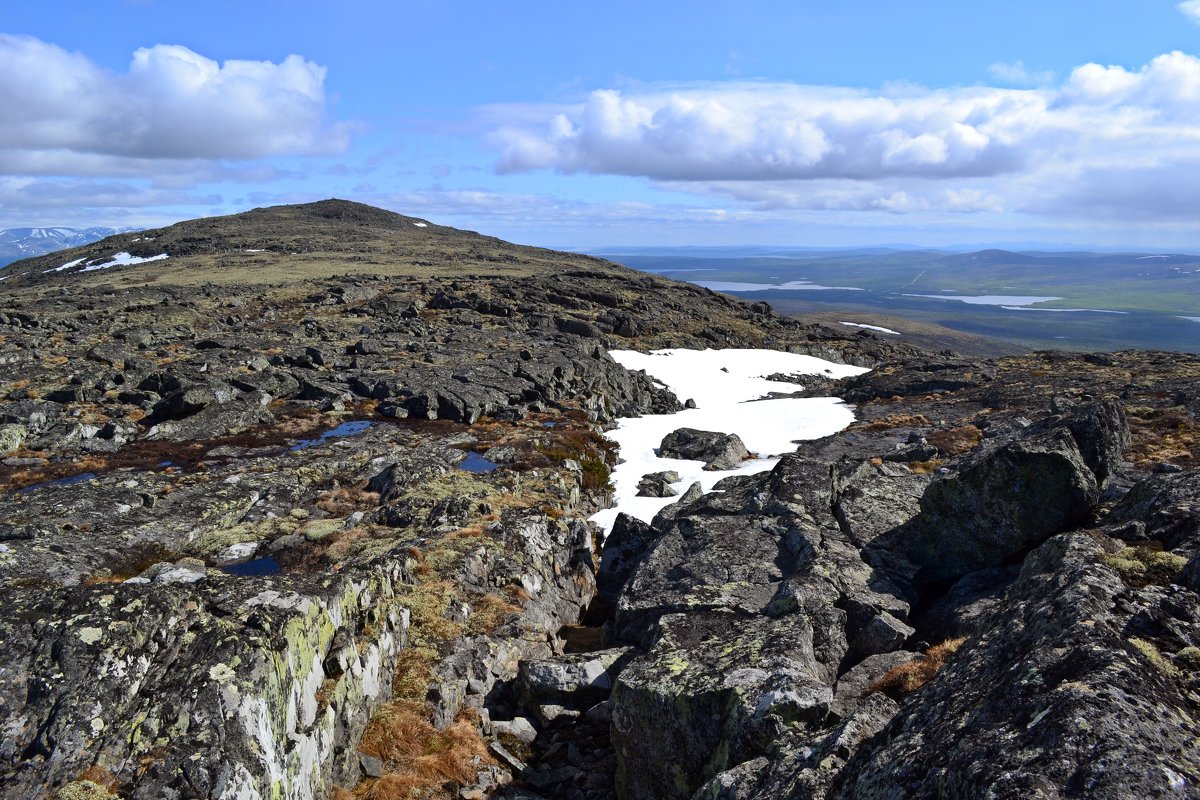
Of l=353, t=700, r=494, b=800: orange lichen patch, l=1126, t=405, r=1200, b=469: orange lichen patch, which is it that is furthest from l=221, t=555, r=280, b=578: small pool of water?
l=1126, t=405, r=1200, b=469: orange lichen patch

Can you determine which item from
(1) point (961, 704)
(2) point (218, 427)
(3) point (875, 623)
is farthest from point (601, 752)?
(2) point (218, 427)

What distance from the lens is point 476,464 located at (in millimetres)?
31734

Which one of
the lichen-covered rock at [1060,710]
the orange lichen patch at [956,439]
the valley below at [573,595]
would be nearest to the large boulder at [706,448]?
the valley below at [573,595]

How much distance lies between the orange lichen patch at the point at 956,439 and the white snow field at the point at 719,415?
7385mm

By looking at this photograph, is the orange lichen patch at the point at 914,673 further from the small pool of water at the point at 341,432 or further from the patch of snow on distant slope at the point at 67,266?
the patch of snow on distant slope at the point at 67,266

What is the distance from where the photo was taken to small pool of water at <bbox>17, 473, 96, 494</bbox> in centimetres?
2562

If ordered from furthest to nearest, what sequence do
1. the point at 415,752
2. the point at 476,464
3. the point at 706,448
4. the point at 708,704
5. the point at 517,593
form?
the point at 706,448, the point at 476,464, the point at 517,593, the point at 415,752, the point at 708,704

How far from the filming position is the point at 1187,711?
632cm

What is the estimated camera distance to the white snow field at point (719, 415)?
108 feet

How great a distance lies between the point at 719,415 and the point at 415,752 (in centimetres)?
3668

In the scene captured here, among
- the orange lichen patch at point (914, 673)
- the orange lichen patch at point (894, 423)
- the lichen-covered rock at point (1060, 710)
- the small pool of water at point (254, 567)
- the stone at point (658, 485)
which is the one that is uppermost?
the lichen-covered rock at point (1060, 710)

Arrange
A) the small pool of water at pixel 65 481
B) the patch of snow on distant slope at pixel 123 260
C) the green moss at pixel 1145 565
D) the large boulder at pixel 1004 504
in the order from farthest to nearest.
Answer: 1. the patch of snow on distant slope at pixel 123 260
2. the small pool of water at pixel 65 481
3. the large boulder at pixel 1004 504
4. the green moss at pixel 1145 565

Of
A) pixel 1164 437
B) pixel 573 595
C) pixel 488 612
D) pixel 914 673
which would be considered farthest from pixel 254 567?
pixel 1164 437

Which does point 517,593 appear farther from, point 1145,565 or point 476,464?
point 1145,565
